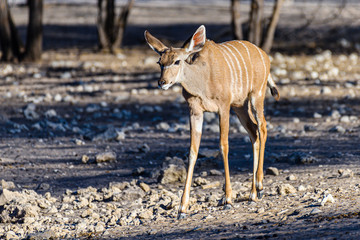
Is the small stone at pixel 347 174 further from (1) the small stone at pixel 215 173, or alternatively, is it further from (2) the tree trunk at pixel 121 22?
(2) the tree trunk at pixel 121 22

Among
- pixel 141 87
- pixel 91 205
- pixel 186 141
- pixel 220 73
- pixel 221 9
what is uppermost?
pixel 220 73

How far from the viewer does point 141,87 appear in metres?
13.1

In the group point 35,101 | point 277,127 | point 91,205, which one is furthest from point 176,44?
point 91,205

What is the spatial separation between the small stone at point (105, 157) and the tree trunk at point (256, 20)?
26.3ft

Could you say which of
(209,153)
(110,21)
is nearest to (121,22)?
(110,21)

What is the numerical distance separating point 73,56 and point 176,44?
3362 mm

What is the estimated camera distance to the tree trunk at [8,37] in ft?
48.6

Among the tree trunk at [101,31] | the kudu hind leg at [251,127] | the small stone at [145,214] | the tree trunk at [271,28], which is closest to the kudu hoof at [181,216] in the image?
the small stone at [145,214]

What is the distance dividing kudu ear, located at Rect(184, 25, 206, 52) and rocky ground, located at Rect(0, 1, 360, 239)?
157 cm

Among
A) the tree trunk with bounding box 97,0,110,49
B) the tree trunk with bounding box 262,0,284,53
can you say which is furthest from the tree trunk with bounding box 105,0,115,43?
the tree trunk with bounding box 262,0,284,53

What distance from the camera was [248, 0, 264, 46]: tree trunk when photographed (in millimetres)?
14781

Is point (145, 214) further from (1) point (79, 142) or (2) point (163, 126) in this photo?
(2) point (163, 126)

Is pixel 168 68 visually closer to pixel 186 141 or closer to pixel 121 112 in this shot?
pixel 186 141

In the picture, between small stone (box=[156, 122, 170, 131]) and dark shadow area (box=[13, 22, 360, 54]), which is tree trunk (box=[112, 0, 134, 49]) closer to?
dark shadow area (box=[13, 22, 360, 54])
